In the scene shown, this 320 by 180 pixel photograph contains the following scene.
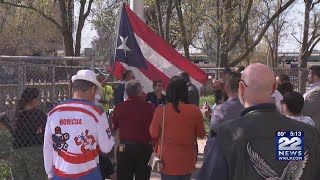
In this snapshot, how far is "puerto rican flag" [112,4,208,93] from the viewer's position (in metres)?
8.24

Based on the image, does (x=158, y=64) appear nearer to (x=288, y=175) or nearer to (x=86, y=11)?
(x=288, y=175)

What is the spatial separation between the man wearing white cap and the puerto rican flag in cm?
343

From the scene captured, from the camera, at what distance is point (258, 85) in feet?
9.41

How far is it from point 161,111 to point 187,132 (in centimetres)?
36

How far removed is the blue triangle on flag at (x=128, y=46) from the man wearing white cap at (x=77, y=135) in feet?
11.3

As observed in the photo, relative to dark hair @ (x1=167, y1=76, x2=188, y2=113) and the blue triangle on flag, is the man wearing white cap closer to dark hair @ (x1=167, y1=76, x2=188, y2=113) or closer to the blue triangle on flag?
dark hair @ (x1=167, y1=76, x2=188, y2=113)

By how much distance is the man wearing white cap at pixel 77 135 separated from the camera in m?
4.61

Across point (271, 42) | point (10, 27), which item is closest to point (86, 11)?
point (10, 27)

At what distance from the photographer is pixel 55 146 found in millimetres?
4688

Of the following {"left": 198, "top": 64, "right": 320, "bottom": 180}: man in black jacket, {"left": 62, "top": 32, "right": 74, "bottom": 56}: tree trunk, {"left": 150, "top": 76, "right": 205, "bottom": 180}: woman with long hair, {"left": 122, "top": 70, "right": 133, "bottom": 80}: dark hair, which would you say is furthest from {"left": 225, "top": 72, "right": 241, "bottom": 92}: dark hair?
{"left": 62, "top": 32, "right": 74, "bottom": 56}: tree trunk

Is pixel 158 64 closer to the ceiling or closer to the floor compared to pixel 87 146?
closer to the ceiling

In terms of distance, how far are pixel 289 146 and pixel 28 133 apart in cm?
387

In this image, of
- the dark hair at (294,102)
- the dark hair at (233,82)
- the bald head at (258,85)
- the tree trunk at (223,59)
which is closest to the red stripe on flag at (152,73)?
the dark hair at (294,102)

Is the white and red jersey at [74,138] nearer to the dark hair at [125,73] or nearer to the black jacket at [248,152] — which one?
the black jacket at [248,152]
